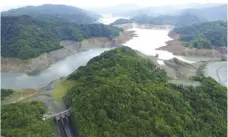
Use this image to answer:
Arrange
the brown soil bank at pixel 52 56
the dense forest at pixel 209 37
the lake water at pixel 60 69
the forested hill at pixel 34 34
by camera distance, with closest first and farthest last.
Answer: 1. the lake water at pixel 60 69
2. the brown soil bank at pixel 52 56
3. the forested hill at pixel 34 34
4. the dense forest at pixel 209 37

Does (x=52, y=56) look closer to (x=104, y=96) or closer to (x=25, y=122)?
(x=104, y=96)

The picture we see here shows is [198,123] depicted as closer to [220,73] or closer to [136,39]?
[220,73]

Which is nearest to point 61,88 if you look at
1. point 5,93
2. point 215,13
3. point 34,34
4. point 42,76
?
point 5,93

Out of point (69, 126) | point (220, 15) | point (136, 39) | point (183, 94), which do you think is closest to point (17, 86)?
point (69, 126)

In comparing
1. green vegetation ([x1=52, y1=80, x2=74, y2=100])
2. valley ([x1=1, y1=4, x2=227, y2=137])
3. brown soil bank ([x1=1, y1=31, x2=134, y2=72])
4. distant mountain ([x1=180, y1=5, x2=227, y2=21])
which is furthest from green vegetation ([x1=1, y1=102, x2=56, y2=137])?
distant mountain ([x1=180, y1=5, x2=227, y2=21])

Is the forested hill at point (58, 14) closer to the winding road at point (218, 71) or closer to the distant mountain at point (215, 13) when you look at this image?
the winding road at point (218, 71)

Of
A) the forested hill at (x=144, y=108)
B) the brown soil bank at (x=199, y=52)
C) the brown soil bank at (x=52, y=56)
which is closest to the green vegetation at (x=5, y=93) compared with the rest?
the forested hill at (x=144, y=108)

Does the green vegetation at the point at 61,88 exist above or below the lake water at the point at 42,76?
above
